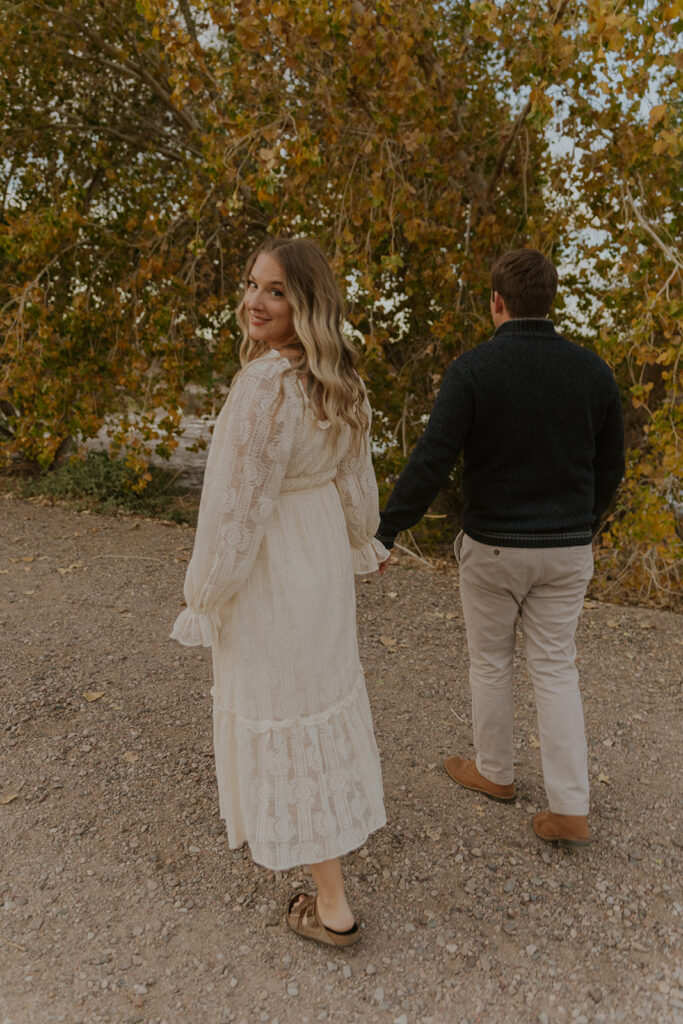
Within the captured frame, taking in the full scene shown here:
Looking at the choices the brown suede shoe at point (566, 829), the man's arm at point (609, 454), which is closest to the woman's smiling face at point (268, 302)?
the man's arm at point (609, 454)

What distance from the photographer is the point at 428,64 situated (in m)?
5.23

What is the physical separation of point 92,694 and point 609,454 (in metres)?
2.83

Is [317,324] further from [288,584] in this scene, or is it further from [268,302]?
[288,584]

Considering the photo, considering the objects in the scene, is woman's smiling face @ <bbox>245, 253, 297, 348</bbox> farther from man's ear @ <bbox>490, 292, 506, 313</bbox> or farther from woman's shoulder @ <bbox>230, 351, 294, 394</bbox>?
man's ear @ <bbox>490, 292, 506, 313</bbox>

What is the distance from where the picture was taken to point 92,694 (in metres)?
4.02

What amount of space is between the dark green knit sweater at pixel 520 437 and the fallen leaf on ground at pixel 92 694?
2.13 m

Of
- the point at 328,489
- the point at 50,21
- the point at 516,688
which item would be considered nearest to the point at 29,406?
the point at 50,21

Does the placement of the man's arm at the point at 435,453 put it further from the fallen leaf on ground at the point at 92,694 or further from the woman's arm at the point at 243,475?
the fallen leaf on ground at the point at 92,694

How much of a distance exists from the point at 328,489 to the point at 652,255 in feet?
10.9

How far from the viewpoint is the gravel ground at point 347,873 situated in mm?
2186

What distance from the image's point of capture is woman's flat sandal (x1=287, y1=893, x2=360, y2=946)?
231 centimetres

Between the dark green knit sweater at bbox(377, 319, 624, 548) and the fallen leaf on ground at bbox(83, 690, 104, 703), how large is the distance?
213 cm

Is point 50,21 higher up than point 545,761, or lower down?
higher up

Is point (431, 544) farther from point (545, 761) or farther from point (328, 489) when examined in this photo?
point (328, 489)
